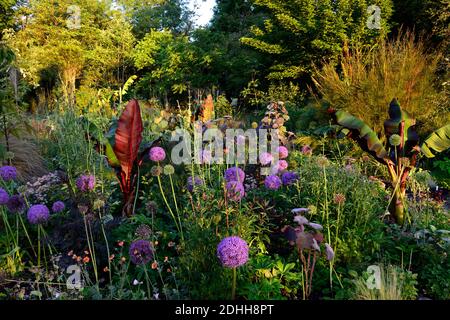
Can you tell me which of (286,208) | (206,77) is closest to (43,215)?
(286,208)

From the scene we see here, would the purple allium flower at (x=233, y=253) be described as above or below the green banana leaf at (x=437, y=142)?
below

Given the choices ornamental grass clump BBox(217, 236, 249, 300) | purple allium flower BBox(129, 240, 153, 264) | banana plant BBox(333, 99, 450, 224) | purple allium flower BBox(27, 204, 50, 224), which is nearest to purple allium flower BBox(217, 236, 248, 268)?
ornamental grass clump BBox(217, 236, 249, 300)

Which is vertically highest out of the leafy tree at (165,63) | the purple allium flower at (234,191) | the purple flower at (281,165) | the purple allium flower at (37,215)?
the leafy tree at (165,63)

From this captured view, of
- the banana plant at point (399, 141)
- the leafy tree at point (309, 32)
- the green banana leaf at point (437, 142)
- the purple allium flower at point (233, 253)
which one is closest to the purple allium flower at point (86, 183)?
the purple allium flower at point (233, 253)

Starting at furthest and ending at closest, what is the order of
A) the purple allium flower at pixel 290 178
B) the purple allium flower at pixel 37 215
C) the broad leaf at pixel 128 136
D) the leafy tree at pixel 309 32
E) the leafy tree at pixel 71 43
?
the leafy tree at pixel 71 43
the leafy tree at pixel 309 32
the broad leaf at pixel 128 136
the purple allium flower at pixel 290 178
the purple allium flower at pixel 37 215

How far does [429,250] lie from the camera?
8.92 ft

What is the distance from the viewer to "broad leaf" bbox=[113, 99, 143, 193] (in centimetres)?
347

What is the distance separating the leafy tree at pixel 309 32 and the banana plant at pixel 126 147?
907cm

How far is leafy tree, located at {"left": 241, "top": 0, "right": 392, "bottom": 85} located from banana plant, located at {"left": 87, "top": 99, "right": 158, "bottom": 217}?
9.07 metres

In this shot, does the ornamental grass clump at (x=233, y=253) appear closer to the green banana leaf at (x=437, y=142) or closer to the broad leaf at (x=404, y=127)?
the broad leaf at (x=404, y=127)

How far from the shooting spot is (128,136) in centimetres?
348

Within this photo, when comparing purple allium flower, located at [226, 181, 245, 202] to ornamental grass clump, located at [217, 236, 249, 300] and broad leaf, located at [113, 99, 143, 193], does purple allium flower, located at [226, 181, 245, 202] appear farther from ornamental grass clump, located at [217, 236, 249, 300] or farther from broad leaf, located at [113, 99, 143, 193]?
broad leaf, located at [113, 99, 143, 193]

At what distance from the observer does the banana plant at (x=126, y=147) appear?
3477 millimetres

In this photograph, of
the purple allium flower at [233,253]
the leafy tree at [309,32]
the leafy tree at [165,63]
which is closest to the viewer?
the purple allium flower at [233,253]
